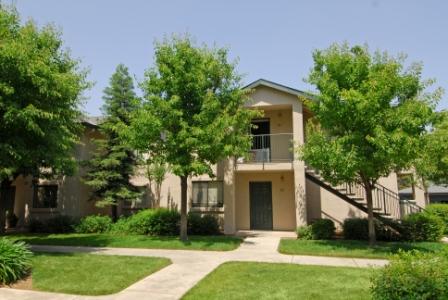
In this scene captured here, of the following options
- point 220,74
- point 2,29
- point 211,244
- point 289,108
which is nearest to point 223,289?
point 211,244

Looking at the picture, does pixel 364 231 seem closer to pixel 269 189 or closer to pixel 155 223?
pixel 269 189

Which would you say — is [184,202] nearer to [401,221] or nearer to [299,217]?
[299,217]

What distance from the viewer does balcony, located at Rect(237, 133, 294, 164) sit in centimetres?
1784

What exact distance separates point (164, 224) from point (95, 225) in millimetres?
4275

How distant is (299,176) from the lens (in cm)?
1631

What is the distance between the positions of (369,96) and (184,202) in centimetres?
823

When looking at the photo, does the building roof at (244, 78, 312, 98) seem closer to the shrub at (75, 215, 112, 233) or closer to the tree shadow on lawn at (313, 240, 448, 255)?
the tree shadow on lawn at (313, 240, 448, 255)

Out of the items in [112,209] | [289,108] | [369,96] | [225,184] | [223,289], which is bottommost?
[223,289]

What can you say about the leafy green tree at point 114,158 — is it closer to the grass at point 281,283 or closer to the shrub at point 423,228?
the grass at point 281,283

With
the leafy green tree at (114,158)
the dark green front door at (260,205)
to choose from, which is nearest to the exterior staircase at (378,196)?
the dark green front door at (260,205)

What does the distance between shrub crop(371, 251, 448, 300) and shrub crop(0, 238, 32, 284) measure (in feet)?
25.3

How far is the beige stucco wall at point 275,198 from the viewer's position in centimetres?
1783

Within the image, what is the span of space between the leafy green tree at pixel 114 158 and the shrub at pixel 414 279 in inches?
599

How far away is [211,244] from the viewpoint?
1323 centimetres
